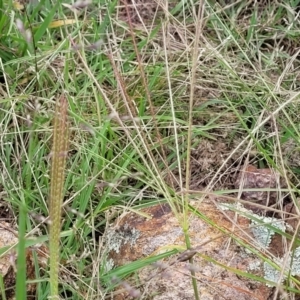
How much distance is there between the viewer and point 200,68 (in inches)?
75.5

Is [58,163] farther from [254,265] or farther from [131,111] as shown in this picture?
[131,111]

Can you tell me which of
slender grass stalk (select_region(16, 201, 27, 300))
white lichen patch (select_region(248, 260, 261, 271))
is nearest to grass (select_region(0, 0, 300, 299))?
white lichen patch (select_region(248, 260, 261, 271))

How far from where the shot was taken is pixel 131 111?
1.59m

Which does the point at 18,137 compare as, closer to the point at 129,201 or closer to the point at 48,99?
the point at 48,99

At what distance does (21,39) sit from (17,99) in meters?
0.24

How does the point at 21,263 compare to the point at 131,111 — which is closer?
the point at 21,263

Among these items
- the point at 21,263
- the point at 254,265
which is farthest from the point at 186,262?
the point at 21,263

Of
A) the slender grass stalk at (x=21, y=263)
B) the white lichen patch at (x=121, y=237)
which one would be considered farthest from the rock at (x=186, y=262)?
the slender grass stalk at (x=21, y=263)

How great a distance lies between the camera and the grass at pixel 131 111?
1.45m

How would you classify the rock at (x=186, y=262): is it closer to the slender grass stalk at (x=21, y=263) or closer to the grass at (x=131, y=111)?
the grass at (x=131, y=111)

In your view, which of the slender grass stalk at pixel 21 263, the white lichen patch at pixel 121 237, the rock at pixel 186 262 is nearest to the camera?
the slender grass stalk at pixel 21 263

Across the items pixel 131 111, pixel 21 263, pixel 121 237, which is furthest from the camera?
pixel 131 111

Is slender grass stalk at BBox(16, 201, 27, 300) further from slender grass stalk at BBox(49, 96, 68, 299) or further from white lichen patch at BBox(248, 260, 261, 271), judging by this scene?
white lichen patch at BBox(248, 260, 261, 271)

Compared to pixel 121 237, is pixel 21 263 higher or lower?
higher
